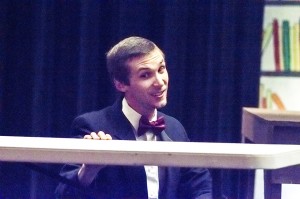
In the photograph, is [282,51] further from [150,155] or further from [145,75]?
[150,155]

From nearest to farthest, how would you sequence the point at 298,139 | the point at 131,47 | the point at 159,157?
the point at 159,157 < the point at 131,47 < the point at 298,139

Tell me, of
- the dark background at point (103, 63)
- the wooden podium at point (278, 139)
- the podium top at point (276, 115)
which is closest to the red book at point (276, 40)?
the dark background at point (103, 63)

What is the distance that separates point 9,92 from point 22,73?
0.14 meters

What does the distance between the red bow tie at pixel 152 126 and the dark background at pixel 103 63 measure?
1752mm

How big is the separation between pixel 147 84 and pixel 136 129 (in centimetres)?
16

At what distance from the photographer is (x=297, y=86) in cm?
414

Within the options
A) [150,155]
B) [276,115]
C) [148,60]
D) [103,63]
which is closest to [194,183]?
[148,60]

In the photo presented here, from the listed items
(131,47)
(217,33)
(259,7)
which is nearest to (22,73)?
(217,33)

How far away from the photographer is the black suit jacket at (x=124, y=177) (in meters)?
2.13

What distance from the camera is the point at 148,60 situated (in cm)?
235

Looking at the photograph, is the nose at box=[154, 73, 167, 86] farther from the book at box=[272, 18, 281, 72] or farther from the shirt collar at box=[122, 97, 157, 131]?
the book at box=[272, 18, 281, 72]

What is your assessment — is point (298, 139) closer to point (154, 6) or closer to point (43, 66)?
point (154, 6)

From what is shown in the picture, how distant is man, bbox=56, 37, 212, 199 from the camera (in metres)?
2.15

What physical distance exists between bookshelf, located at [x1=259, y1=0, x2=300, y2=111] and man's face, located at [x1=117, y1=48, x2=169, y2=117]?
6.07 ft
